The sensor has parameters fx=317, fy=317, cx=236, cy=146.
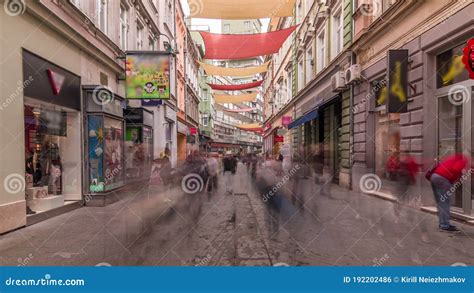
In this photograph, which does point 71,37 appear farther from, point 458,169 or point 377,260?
point 458,169

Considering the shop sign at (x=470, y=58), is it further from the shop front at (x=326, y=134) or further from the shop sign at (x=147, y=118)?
the shop sign at (x=147, y=118)

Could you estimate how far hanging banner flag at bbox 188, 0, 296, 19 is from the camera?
35.3ft

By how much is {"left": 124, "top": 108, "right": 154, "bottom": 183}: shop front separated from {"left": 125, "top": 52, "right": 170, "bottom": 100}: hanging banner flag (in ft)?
8.08

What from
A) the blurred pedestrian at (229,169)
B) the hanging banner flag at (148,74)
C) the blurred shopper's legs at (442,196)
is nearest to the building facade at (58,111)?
the hanging banner flag at (148,74)

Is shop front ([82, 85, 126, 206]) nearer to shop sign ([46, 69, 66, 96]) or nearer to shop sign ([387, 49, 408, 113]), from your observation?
shop sign ([46, 69, 66, 96])

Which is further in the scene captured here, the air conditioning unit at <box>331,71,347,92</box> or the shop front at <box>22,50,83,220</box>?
the air conditioning unit at <box>331,71,347,92</box>

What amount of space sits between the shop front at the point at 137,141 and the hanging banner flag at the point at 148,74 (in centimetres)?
246

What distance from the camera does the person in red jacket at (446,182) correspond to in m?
5.94

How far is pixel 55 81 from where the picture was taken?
7789 millimetres

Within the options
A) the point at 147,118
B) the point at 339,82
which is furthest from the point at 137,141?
the point at 339,82

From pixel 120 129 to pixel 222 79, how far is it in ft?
175

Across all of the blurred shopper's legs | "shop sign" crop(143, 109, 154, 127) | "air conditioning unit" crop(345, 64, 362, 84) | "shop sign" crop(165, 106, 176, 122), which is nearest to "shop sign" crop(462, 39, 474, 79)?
the blurred shopper's legs

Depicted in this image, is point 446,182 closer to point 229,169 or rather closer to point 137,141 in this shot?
point 229,169

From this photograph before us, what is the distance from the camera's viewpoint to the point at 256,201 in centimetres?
968
